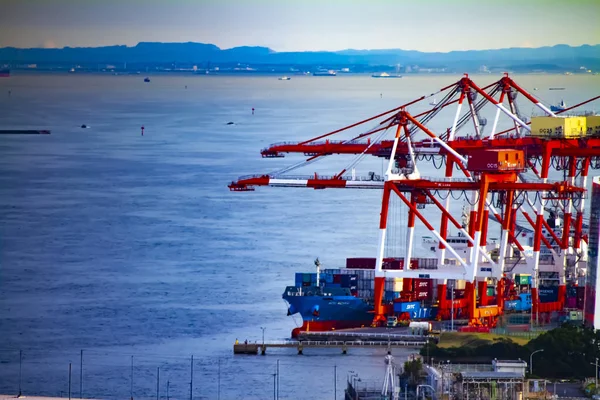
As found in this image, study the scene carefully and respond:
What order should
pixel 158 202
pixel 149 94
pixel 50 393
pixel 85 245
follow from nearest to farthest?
pixel 50 393, pixel 85 245, pixel 158 202, pixel 149 94

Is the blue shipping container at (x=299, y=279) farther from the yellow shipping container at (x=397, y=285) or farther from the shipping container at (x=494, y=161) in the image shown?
the shipping container at (x=494, y=161)

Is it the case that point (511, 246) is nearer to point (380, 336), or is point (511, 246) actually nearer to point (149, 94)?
point (380, 336)

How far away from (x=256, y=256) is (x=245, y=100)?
362 ft

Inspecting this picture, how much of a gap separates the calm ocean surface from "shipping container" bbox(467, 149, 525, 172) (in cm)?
544

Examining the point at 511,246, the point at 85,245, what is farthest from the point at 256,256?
the point at 511,246

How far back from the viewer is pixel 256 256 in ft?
182

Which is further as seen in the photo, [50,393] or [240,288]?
[240,288]

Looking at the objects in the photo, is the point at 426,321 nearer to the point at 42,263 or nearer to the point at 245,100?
the point at 42,263

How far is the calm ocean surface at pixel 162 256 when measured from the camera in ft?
124

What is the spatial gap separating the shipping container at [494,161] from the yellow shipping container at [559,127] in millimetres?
3425

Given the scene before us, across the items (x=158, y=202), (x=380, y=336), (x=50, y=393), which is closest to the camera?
(x=50, y=393)

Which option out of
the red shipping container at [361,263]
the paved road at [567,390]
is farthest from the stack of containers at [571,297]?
the paved road at [567,390]

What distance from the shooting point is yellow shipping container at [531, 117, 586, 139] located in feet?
152

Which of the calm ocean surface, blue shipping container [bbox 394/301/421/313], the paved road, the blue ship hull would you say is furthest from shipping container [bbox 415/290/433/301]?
the paved road
